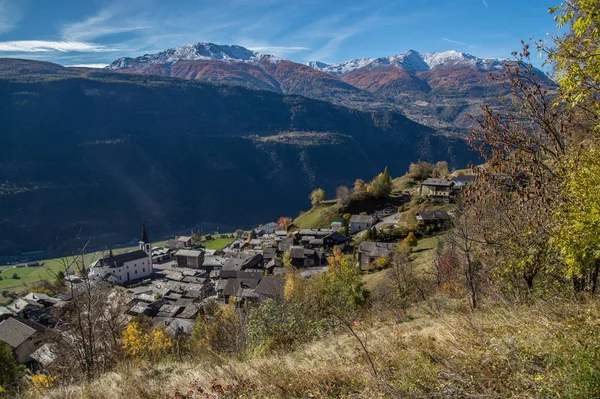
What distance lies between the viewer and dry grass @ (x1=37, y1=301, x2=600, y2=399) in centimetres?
433

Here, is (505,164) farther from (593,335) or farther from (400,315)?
(400,315)

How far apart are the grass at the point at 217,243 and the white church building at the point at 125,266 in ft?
72.2

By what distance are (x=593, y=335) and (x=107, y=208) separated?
19507cm

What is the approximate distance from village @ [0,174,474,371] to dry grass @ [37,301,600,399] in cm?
2425

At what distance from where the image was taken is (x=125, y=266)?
62.8 meters

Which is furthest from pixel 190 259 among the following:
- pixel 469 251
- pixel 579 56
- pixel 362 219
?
pixel 579 56

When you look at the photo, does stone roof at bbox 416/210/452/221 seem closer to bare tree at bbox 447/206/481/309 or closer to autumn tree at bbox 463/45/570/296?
bare tree at bbox 447/206/481/309

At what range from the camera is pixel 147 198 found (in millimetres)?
193000

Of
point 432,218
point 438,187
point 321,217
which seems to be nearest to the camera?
point 432,218

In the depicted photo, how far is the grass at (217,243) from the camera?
88.9m

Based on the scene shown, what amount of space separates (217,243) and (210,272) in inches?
1191

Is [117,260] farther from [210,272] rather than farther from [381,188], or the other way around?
[381,188]

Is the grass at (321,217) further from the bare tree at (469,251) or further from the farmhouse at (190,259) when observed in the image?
the bare tree at (469,251)

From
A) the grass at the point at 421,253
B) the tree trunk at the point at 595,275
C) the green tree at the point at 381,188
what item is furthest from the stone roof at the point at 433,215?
the tree trunk at the point at 595,275
